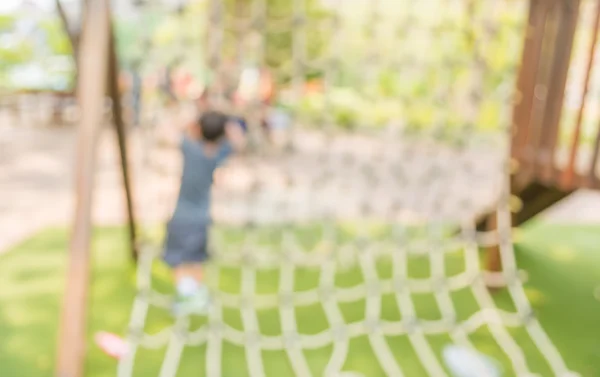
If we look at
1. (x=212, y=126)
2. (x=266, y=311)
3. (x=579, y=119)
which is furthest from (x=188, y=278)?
(x=579, y=119)

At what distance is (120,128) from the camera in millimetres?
2123

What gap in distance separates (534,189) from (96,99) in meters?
1.75

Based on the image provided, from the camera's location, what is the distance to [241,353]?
1821mm

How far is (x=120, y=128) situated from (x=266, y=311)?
2.75 ft

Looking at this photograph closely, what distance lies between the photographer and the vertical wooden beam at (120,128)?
1.90 metres

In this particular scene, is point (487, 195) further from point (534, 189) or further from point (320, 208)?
point (534, 189)

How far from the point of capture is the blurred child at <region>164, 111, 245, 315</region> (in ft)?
6.95

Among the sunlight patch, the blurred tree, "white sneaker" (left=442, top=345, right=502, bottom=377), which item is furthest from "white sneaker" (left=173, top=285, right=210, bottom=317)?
the blurred tree

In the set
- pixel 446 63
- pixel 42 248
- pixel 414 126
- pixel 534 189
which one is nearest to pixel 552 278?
pixel 534 189

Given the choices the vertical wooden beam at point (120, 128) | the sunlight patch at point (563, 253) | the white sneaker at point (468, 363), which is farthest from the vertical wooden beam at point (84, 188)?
the sunlight patch at point (563, 253)

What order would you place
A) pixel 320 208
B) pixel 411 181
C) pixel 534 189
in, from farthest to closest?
pixel 411 181 → pixel 320 208 → pixel 534 189

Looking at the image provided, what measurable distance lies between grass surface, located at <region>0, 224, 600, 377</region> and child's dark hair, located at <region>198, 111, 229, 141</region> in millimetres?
593

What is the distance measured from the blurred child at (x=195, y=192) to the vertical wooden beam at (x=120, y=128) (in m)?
0.21

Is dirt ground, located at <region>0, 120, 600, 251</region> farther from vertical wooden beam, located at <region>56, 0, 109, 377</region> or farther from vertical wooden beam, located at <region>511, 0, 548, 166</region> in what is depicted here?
vertical wooden beam, located at <region>56, 0, 109, 377</region>
